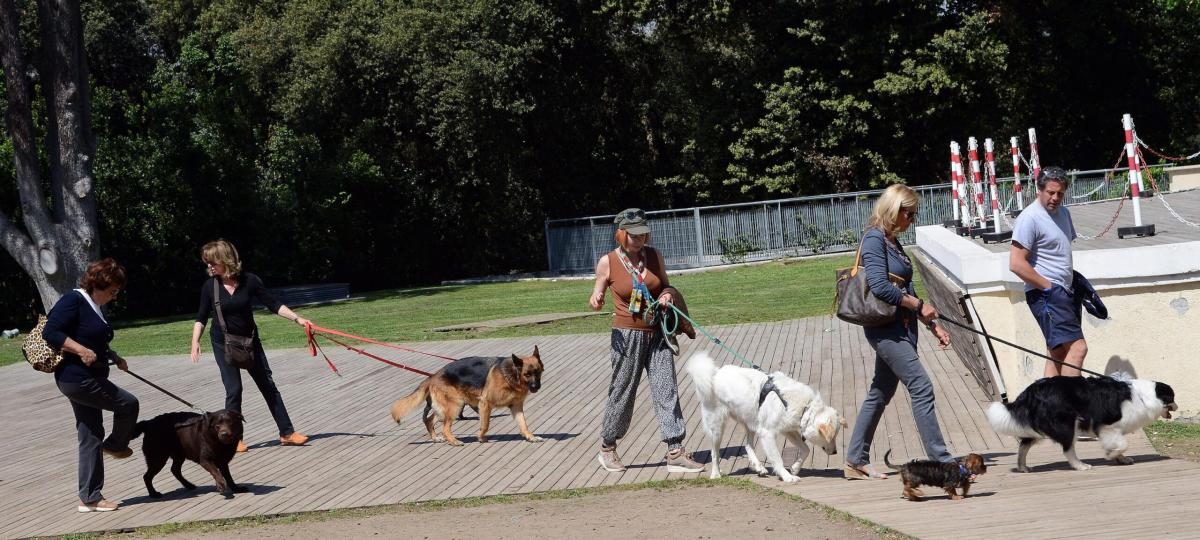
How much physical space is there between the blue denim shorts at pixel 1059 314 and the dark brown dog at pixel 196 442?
5727 millimetres

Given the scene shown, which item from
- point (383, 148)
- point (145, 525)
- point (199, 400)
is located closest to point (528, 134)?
point (383, 148)

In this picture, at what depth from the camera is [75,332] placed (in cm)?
780

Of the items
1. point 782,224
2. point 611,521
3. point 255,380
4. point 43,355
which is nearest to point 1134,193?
point 611,521

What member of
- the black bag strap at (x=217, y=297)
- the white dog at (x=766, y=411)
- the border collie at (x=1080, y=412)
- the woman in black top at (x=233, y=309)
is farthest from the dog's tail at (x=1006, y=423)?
the black bag strap at (x=217, y=297)

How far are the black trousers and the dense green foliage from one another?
2380cm

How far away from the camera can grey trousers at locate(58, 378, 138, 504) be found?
25.6ft

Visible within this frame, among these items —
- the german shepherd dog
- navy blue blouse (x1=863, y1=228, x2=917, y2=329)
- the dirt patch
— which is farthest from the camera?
the german shepherd dog

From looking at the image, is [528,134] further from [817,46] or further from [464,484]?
[464,484]

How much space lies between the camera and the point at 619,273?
786 cm

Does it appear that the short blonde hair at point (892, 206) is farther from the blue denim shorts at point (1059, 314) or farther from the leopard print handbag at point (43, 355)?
the leopard print handbag at point (43, 355)

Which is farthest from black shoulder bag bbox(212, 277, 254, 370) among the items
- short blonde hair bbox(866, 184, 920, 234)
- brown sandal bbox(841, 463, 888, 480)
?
short blonde hair bbox(866, 184, 920, 234)

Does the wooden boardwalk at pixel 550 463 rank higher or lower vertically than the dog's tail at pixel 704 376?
lower

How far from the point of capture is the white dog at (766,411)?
7.14 metres

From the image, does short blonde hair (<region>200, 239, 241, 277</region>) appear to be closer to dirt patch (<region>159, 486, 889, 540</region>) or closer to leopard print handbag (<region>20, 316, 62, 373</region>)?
leopard print handbag (<region>20, 316, 62, 373</region>)
